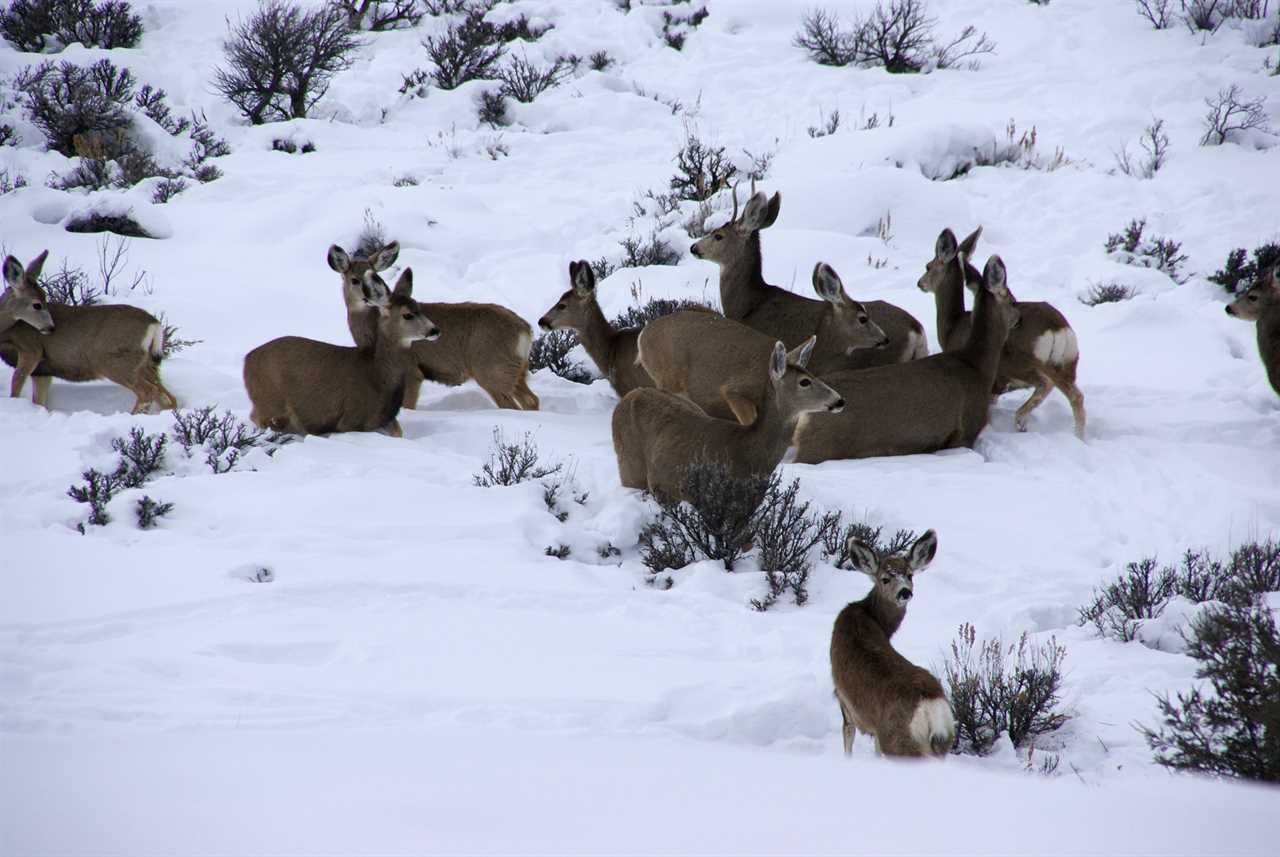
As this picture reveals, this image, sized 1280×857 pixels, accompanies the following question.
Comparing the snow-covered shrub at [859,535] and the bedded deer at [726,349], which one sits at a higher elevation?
the bedded deer at [726,349]

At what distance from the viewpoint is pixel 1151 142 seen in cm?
1512

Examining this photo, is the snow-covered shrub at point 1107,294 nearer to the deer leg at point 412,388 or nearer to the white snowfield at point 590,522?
the white snowfield at point 590,522

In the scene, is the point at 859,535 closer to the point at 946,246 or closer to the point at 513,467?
the point at 513,467

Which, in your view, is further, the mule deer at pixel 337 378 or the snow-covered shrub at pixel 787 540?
the mule deer at pixel 337 378

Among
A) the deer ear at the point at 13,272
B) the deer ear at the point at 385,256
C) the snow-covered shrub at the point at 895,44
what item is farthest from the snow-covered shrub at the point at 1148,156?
the deer ear at the point at 13,272

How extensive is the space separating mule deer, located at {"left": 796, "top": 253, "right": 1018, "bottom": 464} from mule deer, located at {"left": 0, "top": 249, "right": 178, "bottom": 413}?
Result: 16.6 ft

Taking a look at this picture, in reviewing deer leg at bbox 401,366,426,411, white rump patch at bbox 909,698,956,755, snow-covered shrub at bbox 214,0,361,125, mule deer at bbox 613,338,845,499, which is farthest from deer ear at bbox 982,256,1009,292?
snow-covered shrub at bbox 214,0,361,125

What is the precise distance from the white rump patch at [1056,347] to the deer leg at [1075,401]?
0.57 ft

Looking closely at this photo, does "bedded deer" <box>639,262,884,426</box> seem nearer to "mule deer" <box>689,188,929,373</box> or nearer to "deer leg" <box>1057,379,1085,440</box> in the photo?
"mule deer" <box>689,188,929,373</box>

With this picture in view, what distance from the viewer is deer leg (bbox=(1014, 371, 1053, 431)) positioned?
912 centimetres

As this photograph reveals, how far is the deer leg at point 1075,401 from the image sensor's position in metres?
8.82

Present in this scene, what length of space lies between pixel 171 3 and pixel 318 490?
1991 cm

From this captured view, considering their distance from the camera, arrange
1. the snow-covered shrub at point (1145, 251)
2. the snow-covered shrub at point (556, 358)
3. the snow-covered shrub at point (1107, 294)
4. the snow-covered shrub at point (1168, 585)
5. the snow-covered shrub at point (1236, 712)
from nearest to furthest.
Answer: the snow-covered shrub at point (1236, 712) < the snow-covered shrub at point (1168, 585) < the snow-covered shrub at point (556, 358) < the snow-covered shrub at point (1107, 294) < the snow-covered shrub at point (1145, 251)

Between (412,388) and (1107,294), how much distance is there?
23.8ft
